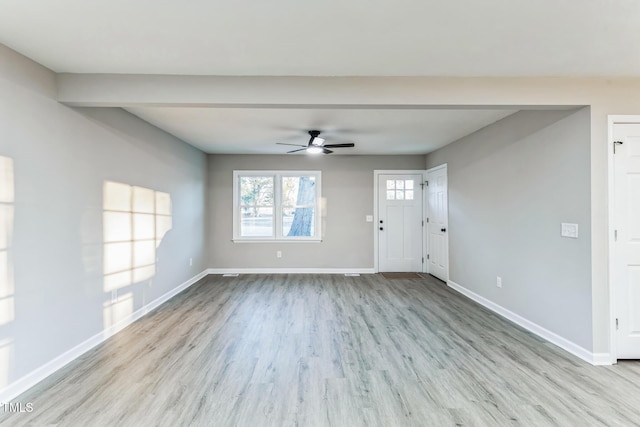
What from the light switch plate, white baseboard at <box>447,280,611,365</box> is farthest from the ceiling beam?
white baseboard at <box>447,280,611,365</box>

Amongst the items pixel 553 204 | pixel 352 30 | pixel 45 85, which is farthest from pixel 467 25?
pixel 45 85

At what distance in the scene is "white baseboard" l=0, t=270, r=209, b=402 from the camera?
84.6 inches

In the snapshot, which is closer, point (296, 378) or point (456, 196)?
point (296, 378)

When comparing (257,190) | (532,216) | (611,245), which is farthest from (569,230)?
(257,190)

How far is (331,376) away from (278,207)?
4.26m

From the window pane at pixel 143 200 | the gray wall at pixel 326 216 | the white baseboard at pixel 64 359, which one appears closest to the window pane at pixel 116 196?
the window pane at pixel 143 200

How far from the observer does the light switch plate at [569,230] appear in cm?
278

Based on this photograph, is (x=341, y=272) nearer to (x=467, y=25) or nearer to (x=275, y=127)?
(x=275, y=127)

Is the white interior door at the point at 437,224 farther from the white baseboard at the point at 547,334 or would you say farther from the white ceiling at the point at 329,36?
the white ceiling at the point at 329,36

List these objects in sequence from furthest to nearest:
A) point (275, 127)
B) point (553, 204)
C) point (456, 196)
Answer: point (456, 196), point (275, 127), point (553, 204)

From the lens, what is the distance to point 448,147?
5309 mm

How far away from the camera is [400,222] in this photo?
20.8 ft

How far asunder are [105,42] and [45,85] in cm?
83

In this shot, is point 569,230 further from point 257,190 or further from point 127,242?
point 257,190
